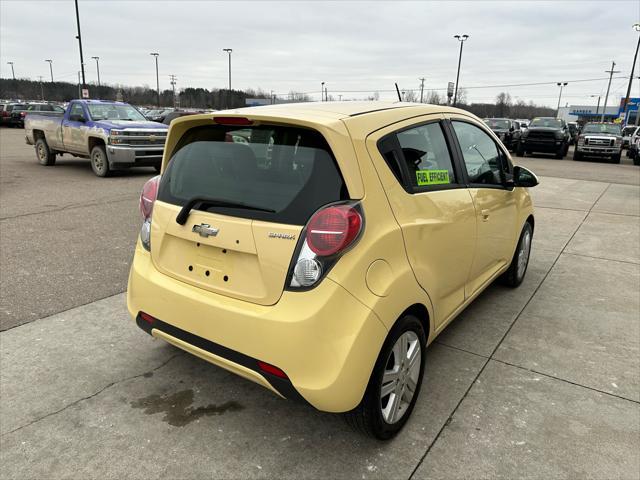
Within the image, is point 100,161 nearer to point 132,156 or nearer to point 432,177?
point 132,156

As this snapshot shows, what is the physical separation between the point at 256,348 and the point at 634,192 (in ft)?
43.2

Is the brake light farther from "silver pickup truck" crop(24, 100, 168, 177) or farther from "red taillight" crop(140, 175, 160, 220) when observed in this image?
"silver pickup truck" crop(24, 100, 168, 177)

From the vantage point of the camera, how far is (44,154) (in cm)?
1430

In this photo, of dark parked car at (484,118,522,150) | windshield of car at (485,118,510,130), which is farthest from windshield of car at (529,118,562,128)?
windshield of car at (485,118,510,130)

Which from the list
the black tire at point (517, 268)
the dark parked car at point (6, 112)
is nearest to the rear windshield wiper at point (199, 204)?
the black tire at point (517, 268)

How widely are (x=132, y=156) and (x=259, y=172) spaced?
10487 millimetres

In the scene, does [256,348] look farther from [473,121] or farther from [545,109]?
[545,109]

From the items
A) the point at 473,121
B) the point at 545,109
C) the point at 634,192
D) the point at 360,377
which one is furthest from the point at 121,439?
the point at 545,109

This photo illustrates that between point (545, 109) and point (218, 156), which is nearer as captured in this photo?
point (218, 156)

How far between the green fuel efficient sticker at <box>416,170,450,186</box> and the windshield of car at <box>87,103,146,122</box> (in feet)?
38.2

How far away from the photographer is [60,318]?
3.92 m

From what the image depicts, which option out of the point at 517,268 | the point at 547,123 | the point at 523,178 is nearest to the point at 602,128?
the point at 547,123

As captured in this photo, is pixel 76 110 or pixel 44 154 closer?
pixel 76 110

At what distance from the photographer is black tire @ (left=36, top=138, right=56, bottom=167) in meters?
14.1
